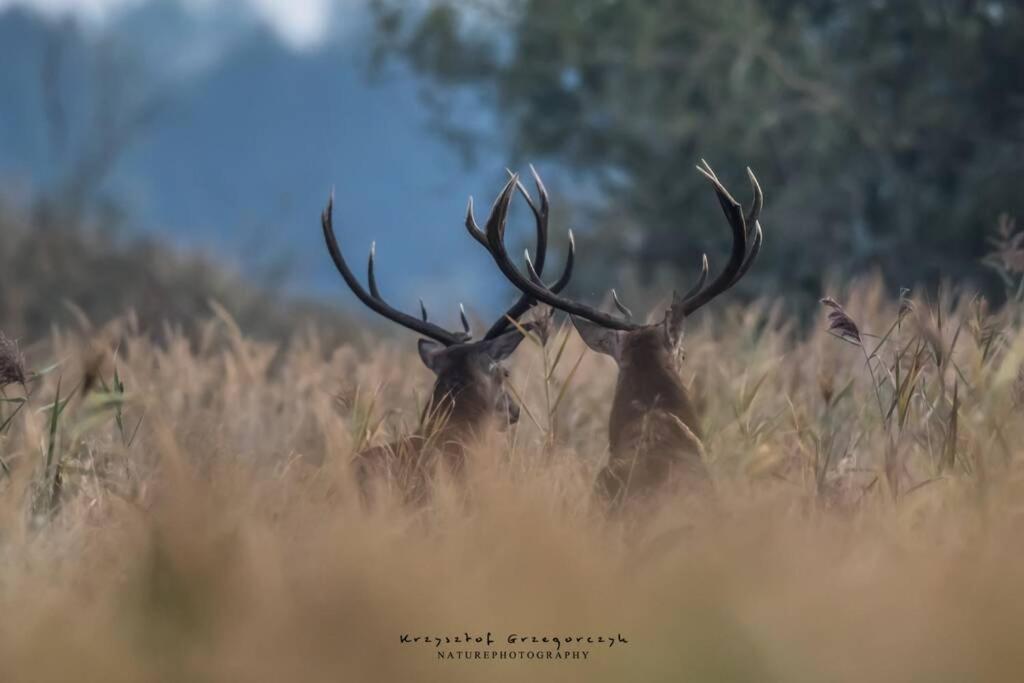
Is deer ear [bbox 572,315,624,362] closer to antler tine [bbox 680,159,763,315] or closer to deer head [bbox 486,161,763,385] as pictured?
deer head [bbox 486,161,763,385]

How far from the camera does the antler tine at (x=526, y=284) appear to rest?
3.39 metres

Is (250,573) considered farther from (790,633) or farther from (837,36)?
(837,36)

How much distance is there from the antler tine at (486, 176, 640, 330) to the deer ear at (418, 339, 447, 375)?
33 centimetres

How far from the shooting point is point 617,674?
1634 millimetres

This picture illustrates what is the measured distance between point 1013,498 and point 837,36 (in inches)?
417

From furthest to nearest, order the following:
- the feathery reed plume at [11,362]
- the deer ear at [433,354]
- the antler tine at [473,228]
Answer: the deer ear at [433,354] → the antler tine at [473,228] → the feathery reed plume at [11,362]

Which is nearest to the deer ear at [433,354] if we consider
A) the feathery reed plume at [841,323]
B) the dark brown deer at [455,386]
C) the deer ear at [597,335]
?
the dark brown deer at [455,386]

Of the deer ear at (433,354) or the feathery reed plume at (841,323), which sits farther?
the deer ear at (433,354)

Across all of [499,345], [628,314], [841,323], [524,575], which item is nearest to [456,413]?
[499,345]

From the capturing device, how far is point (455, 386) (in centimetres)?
359

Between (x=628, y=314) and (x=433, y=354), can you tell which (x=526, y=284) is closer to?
(x=628, y=314)

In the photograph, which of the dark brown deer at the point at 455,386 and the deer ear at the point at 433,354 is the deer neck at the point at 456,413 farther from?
the deer ear at the point at 433,354

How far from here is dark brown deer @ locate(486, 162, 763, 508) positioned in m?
3.02

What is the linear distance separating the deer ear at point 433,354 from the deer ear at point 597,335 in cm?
43
